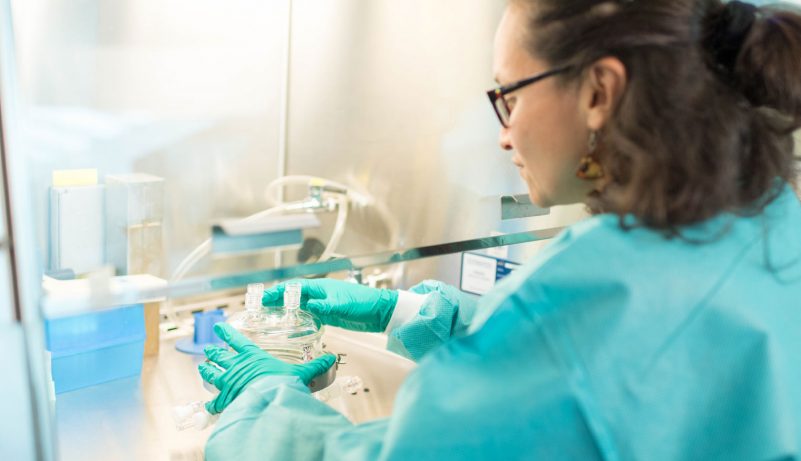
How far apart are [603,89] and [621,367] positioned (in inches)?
13.8

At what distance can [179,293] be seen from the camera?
83 cm

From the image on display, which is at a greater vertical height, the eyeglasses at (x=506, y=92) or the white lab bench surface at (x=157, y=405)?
the eyeglasses at (x=506, y=92)

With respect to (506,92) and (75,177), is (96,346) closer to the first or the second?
(75,177)

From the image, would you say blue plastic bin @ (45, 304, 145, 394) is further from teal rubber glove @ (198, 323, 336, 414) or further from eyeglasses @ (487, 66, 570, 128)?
eyeglasses @ (487, 66, 570, 128)

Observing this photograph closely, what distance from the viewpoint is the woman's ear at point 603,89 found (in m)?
0.89

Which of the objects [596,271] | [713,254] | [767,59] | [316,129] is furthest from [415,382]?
[316,129]

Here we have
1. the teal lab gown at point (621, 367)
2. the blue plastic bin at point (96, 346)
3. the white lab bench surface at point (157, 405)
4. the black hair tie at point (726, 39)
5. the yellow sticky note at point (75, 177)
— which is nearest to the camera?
the teal lab gown at point (621, 367)

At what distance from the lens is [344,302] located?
4.47ft

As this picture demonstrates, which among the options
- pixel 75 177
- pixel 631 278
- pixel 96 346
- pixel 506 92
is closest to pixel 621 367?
pixel 631 278

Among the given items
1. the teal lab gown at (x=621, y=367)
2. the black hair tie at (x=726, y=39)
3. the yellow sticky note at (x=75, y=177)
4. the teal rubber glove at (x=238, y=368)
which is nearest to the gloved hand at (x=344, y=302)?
the teal rubber glove at (x=238, y=368)

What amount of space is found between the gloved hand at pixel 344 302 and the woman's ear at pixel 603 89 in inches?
24.1

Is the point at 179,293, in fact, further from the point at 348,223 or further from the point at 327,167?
the point at 327,167

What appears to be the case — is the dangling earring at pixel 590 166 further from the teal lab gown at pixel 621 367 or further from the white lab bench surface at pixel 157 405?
the white lab bench surface at pixel 157 405

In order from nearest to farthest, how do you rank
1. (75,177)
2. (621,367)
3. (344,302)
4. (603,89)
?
(621,367) < (603,89) < (75,177) < (344,302)
